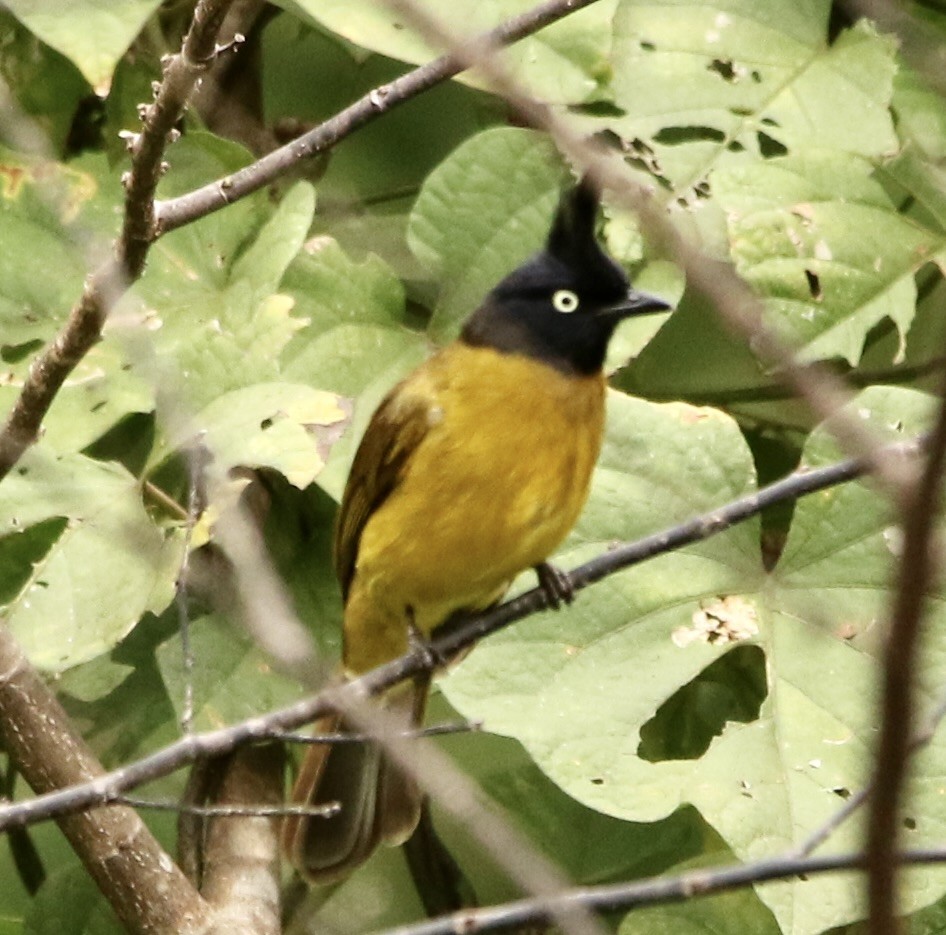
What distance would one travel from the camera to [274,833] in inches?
127

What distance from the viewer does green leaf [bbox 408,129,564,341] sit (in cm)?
325

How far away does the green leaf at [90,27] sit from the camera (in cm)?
251

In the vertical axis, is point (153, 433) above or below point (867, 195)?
below

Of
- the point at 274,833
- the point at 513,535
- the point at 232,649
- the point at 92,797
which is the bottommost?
the point at 274,833

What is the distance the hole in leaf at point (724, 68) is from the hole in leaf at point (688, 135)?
0.13m

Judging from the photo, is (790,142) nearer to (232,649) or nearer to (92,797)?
(232,649)

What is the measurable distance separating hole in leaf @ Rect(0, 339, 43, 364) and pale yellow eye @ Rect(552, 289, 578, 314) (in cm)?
107

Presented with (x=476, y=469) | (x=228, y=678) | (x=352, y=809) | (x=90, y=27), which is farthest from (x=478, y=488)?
(x=90, y=27)

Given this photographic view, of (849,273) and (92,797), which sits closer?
(92,797)

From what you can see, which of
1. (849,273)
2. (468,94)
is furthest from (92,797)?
(468,94)

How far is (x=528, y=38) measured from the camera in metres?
3.20

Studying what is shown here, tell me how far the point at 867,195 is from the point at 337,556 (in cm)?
130

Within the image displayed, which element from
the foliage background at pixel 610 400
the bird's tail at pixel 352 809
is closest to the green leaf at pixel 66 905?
the foliage background at pixel 610 400

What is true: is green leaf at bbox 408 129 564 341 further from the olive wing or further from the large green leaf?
the large green leaf
